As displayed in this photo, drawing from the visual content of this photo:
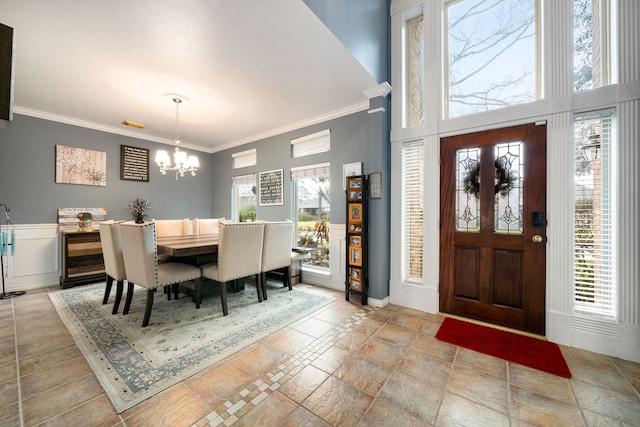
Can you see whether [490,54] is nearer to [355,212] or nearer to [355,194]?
[355,194]

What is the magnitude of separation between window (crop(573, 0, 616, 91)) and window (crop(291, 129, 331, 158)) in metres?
2.68

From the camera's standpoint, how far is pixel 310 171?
160 inches

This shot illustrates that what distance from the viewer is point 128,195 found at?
4.54 meters

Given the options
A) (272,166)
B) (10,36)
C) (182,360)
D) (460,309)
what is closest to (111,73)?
(10,36)

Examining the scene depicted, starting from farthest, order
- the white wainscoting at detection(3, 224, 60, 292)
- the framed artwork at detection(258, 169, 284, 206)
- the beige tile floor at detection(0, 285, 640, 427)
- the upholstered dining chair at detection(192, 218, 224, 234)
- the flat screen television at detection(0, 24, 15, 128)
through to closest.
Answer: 1. the framed artwork at detection(258, 169, 284, 206)
2. the upholstered dining chair at detection(192, 218, 224, 234)
3. the white wainscoting at detection(3, 224, 60, 292)
4. the beige tile floor at detection(0, 285, 640, 427)
5. the flat screen television at detection(0, 24, 15, 128)

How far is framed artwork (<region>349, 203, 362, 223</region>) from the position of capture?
10.1 feet

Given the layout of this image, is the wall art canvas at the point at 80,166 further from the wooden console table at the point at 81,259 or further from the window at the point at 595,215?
the window at the point at 595,215

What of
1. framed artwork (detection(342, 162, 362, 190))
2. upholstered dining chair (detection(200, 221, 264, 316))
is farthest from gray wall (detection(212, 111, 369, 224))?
upholstered dining chair (detection(200, 221, 264, 316))

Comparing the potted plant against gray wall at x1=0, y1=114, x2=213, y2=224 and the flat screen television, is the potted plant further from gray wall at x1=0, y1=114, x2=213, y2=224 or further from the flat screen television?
the flat screen television

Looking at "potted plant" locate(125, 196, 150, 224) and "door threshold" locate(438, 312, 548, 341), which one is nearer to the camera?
"door threshold" locate(438, 312, 548, 341)

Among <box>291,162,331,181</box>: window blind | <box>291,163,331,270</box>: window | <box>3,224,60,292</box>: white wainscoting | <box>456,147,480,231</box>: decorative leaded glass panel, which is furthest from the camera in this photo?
<box>291,163,331,270</box>: window

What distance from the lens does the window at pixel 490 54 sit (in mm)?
2438

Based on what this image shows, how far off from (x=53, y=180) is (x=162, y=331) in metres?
3.40

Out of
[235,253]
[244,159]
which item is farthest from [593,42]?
[244,159]
